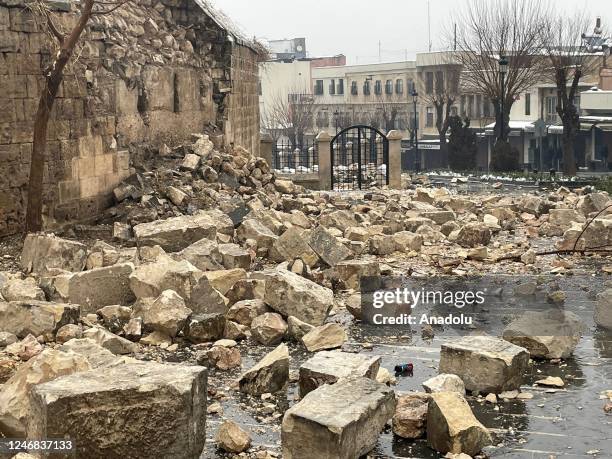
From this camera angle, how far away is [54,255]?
31.6ft

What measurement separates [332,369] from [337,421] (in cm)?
119

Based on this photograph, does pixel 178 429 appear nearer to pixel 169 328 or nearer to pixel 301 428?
pixel 301 428

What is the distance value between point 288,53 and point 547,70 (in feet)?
157

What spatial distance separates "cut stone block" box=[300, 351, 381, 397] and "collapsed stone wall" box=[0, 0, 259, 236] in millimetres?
6347

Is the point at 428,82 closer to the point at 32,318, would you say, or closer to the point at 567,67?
the point at 567,67

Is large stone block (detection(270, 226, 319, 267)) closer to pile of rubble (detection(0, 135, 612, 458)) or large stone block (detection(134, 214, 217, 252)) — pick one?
pile of rubble (detection(0, 135, 612, 458))

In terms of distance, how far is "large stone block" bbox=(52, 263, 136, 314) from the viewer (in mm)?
8297

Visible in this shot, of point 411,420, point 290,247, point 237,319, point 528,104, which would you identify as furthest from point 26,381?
point 528,104

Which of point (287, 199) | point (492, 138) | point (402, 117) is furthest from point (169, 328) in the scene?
point (402, 117)

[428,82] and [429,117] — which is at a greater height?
[428,82]

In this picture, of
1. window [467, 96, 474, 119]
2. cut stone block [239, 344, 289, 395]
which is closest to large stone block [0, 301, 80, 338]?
cut stone block [239, 344, 289, 395]

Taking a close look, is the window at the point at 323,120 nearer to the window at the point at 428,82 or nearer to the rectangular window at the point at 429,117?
the rectangular window at the point at 429,117

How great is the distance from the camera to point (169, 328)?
301 inches

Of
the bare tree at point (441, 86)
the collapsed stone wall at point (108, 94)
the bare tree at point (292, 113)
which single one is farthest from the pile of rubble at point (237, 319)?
the bare tree at point (292, 113)
